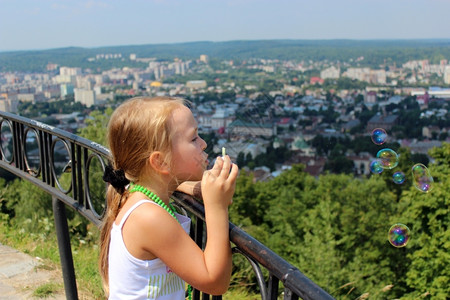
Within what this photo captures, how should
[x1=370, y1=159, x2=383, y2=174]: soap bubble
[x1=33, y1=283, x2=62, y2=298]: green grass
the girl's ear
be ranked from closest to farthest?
the girl's ear
[x1=33, y1=283, x2=62, y2=298]: green grass
[x1=370, y1=159, x2=383, y2=174]: soap bubble

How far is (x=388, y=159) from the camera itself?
13.4ft

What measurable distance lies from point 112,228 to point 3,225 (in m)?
4.03

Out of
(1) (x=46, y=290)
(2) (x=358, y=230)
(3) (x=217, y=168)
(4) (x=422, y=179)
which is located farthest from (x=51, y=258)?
(2) (x=358, y=230)

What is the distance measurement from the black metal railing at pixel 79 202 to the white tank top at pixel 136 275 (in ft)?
0.64

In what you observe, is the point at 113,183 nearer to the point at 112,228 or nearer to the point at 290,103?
the point at 112,228

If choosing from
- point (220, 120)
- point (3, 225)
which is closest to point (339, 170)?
point (220, 120)

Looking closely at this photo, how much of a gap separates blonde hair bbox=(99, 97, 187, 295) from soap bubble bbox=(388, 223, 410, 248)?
2990 mm

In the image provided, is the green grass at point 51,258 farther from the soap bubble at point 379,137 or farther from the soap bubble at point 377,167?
the soap bubble at point 379,137

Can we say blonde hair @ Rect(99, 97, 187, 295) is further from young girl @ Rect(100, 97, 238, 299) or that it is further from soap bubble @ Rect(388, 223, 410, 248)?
soap bubble @ Rect(388, 223, 410, 248)

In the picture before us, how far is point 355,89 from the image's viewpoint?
2948 inches

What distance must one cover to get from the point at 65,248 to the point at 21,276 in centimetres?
103

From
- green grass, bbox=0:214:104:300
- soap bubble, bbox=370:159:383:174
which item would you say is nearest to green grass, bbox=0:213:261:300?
green grass, bbox=0:214:104:300

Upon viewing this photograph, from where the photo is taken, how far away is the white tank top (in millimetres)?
1486

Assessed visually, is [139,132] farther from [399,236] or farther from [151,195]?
[399,236]
